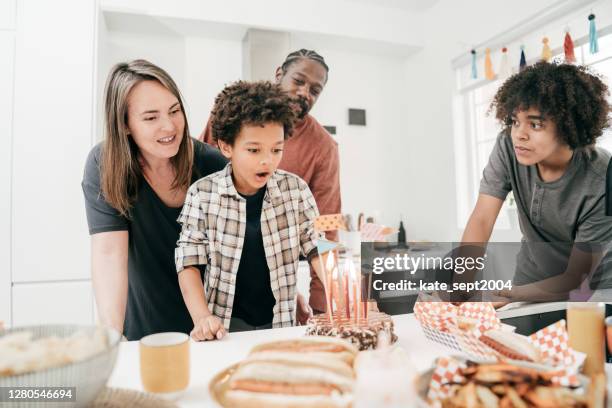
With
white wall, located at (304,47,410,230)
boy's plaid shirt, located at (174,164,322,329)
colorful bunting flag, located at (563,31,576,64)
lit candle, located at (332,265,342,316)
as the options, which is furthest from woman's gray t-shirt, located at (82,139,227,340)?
white wall, located at (304,47,410,230)

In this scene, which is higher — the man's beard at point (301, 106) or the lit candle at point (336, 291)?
the man's beard at point (301, 106)

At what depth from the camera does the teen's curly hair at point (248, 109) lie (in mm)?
1233

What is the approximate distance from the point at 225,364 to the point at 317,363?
11.4 inches

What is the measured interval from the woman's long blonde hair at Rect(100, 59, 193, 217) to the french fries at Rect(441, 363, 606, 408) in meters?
1.09

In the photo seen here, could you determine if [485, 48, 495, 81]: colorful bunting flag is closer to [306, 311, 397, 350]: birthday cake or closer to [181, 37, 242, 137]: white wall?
[181, 37, 242, 137]: white wall

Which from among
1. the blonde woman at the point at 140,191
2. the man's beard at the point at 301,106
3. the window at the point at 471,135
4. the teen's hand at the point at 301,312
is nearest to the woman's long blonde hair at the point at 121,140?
the blonde woman at the point at 140,191

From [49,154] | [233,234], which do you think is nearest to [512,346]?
[233,234]

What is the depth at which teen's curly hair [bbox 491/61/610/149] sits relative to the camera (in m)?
1.55

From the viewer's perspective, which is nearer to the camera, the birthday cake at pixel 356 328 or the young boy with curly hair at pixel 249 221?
the birthday cake at pixel 356 328

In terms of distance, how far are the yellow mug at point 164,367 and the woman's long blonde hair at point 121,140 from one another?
0.73 meters

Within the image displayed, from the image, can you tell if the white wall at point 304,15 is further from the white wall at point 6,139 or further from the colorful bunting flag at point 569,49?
the colorful bunting flag at point 569,49

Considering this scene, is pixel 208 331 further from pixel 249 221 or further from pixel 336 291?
pixel 249 221

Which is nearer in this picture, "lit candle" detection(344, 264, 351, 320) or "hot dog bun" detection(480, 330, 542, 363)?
"hot dog bun" detection(480, 330, 542, 363)

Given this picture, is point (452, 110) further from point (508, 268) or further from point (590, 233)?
point (590, 233)
